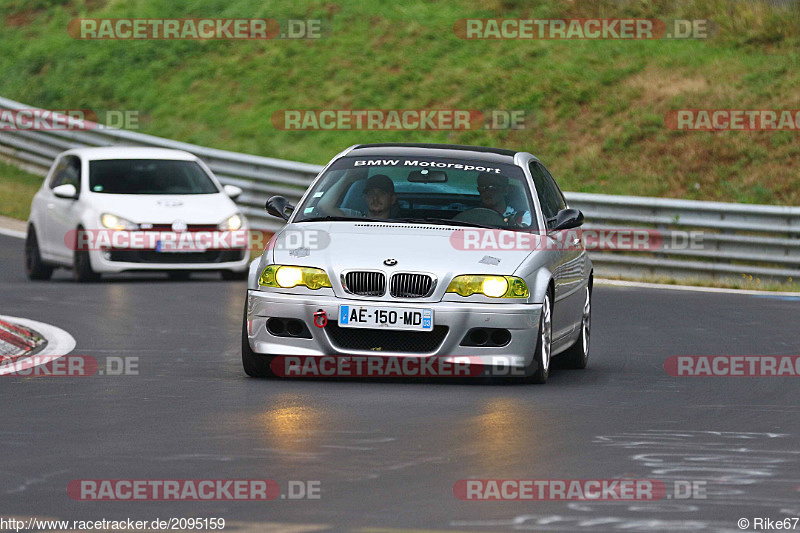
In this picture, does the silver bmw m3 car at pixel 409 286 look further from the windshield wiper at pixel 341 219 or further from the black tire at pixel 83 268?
the black tire at pixel 83 268

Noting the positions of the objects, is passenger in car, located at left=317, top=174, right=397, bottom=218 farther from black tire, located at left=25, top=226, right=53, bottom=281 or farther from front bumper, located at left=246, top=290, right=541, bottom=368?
black tire, located at left=25, top=226, right=53, bottom=281

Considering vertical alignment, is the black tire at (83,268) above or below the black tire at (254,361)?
below

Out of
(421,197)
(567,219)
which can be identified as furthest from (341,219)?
(567,219)

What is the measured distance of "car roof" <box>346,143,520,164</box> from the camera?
12844mm

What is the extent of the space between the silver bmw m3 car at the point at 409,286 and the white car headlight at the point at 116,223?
25.7 feet

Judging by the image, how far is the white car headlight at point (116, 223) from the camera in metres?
20.0

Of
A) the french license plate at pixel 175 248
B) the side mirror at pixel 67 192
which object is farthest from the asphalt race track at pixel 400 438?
the side mirror at pixel 67 192

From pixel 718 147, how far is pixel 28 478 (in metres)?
20.3

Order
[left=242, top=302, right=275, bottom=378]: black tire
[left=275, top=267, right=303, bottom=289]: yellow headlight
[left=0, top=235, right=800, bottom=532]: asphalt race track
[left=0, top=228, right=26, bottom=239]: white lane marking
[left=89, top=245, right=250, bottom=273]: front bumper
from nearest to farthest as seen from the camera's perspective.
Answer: [left=0, top=235, right=800, bottom=532]: asphalt race track, [left=275, top=267, right=303, bottom=289]: yellow headlight, [left=242, top=302, right=275, bottom=378]: black tire, [left=89, top=245, right=250, bottom=273]: front bumper, [left=0, top=228, right=26, bottom=239]: white lane marking

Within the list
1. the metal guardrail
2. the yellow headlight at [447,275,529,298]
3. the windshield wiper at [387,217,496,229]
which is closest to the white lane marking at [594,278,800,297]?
the metal guardrail

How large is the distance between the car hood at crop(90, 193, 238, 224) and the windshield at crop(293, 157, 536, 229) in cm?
754

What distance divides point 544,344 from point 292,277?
5.57 feet

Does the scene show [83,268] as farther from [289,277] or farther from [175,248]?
[289,277]

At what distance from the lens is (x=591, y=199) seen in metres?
22.8
